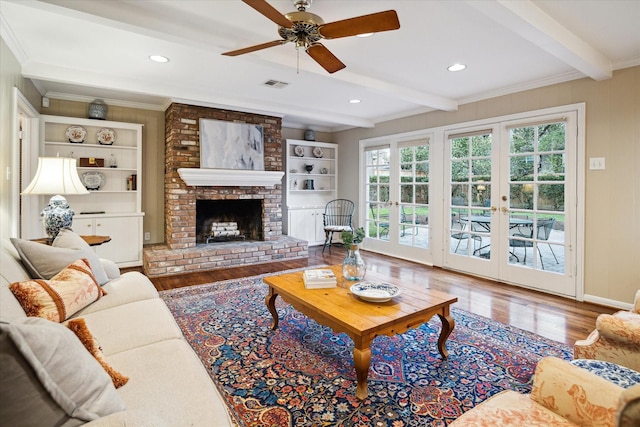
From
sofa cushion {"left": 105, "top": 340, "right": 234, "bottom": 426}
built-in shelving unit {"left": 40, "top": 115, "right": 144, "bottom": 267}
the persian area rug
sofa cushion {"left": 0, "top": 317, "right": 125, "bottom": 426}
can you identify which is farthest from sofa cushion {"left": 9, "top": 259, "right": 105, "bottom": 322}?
built-in shelving unit {"left": 40, "top": 115, "right": 144, "bottom": 267}

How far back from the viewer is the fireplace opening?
5.25 m

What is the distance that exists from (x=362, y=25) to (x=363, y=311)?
1657 millimetres

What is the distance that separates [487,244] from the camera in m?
4.29

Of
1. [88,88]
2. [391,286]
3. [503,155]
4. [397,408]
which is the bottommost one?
[397,408]

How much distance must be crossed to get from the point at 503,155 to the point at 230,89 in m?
3.48

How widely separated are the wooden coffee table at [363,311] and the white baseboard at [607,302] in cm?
223

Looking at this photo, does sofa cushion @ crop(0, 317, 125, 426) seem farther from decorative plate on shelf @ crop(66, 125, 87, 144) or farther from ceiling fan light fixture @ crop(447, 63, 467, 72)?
decorative plate on shelf @ crop(66, 125, 87, 144)

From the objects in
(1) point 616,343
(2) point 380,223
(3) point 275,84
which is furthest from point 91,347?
(2) point 380,223

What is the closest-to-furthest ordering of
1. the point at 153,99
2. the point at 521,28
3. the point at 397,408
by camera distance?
the point at 397,408, the point at 521,28, the point at 153,99

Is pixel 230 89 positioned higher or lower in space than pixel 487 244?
higher

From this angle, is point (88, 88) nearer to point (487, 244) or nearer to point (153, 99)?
point (153, 99)

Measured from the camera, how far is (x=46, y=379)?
755 millimetres

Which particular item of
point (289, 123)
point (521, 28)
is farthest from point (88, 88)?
point (521, 28)

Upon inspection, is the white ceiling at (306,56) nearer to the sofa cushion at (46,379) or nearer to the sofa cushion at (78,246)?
the sofa cushion at (78,246)
